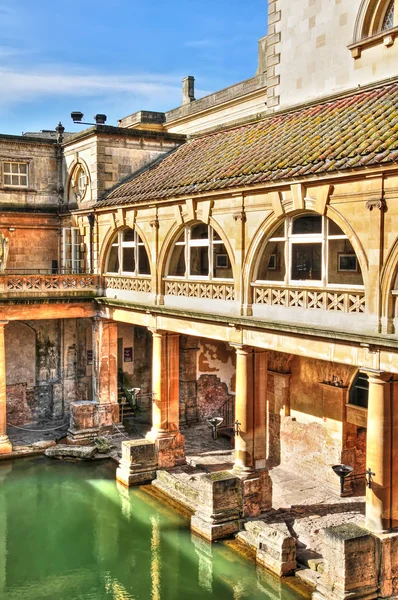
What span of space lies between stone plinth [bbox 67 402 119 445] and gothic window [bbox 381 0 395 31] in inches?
591

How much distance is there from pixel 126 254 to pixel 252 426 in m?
11.2

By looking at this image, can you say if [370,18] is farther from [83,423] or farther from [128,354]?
[83,423]

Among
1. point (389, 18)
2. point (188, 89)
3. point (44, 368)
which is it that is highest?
point (188, 89)

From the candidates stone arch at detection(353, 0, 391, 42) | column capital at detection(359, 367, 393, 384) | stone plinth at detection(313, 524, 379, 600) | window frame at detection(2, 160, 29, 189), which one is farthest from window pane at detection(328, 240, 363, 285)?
window frame at detection(2, 160, 29, 189)

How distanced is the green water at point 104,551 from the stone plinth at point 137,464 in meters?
0.39

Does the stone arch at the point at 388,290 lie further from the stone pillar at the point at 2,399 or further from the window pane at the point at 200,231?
the stone pillar at the point at 2,399

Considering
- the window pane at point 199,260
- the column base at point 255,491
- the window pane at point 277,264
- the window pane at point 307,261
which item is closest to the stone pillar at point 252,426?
the column base at point 255,491

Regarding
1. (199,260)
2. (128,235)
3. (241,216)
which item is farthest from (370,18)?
(199,260)

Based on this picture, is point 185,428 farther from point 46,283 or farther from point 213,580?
point 213,580

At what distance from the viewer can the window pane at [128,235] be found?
900 inches

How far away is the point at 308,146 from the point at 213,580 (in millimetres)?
9830

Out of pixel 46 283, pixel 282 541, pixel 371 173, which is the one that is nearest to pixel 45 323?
pixel 46 283

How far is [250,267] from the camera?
16250 mm

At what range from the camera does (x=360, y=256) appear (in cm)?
1317
